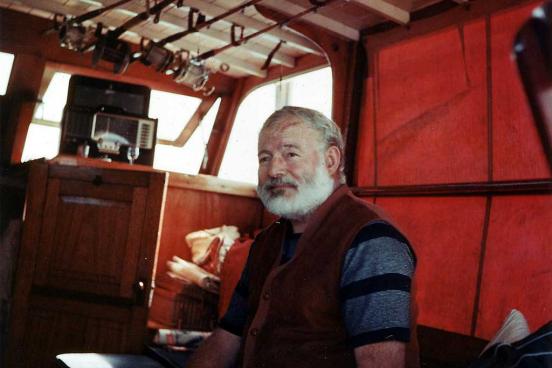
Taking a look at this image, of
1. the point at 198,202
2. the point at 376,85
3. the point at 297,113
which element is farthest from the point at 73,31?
the point at 297,113

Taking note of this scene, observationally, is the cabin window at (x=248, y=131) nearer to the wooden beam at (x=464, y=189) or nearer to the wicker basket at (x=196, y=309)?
the wicker basket at (x=196, y=309)

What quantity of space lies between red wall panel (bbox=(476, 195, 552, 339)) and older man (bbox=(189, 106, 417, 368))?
0.76 metres

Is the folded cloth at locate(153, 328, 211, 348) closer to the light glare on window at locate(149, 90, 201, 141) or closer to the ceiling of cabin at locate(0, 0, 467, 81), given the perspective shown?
the ceiling of cabin at locate(0, 0, 467, 81)

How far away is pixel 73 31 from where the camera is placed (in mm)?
4129

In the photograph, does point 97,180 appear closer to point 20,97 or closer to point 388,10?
point 388,10

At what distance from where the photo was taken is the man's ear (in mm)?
1812

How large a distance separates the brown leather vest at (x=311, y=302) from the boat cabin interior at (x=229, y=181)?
0.53m

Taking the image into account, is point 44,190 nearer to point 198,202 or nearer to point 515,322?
Result: point 198,202

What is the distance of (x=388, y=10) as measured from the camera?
9.37 feet

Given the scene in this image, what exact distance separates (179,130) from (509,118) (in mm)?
3774

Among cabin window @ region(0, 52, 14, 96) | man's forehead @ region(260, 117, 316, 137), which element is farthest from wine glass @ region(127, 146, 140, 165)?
man's forehead @ region(260, 117, 316, 137)

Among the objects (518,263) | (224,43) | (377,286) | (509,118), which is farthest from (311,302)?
(224,43)

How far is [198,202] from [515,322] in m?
3.01

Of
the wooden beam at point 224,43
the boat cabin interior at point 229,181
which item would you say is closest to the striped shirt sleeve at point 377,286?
the boat cabin interior at point 229,181
